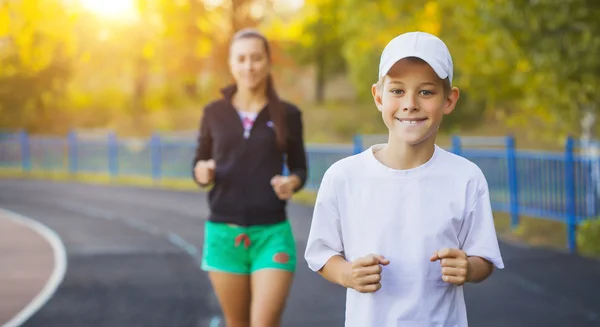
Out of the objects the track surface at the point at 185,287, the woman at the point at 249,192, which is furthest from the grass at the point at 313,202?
the woman at the point at 249,192

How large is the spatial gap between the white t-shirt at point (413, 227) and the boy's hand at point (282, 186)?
1596mm

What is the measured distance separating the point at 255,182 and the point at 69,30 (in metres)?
39.1

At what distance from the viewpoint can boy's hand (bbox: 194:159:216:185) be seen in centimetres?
437

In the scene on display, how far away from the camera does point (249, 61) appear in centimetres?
439

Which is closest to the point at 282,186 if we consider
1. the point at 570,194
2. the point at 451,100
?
the point at 451,100

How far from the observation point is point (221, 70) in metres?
34.8

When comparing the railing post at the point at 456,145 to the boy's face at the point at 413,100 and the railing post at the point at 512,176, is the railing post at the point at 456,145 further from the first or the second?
the boy's face at the point at 413,100

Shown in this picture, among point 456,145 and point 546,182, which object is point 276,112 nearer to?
point 546,182

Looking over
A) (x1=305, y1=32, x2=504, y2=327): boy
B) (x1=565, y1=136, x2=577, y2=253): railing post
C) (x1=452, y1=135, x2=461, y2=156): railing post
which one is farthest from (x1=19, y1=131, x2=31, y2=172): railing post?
(x1=305, y1=32, x2=504, y2=327): boy

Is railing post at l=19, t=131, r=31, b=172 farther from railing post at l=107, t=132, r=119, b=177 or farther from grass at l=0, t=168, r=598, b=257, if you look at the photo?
railing post at l=107, t=132, r=119, b=177

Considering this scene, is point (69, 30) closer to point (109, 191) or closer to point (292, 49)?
point (292, 49)

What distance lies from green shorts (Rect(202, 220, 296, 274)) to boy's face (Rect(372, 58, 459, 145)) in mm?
1790

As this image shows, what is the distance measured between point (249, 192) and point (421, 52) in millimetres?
1977

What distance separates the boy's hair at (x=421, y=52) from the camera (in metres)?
2.59
